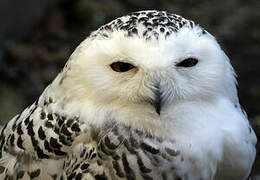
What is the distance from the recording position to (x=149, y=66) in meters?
2.29

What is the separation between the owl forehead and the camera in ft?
7.62

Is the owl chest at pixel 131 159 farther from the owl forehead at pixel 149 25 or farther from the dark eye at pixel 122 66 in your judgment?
the owl forehead at pixel 149 25

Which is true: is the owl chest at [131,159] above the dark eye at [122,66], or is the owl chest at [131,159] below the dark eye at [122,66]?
below

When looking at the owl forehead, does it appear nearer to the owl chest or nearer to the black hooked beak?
the black hooked beak

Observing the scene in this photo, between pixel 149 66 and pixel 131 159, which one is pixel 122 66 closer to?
pixel 149 66

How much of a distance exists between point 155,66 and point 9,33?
3.51 m

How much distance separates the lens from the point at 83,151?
244 cm

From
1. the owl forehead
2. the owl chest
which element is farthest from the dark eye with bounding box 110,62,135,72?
the owl chest

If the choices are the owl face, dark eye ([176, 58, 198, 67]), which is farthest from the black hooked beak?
dark eye ([176, 58, 198, 67])

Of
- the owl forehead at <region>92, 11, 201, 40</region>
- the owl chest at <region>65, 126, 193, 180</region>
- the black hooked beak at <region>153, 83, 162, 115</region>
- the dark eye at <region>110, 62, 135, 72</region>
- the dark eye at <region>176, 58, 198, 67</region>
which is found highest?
the owl forehead at <region>92, 11, 201, 40</region>

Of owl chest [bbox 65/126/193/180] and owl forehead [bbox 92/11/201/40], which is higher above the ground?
owl forehead [bbox 92/11/201/40]

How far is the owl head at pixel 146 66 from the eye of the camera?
2303mm

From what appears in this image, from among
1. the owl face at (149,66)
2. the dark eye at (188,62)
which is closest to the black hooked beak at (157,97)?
the owl face at (149,66)

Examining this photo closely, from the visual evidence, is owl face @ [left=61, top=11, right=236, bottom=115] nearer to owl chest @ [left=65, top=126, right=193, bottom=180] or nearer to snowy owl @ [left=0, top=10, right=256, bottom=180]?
snowy owl @ [left=0, top=10, right=256, bottom=180]
